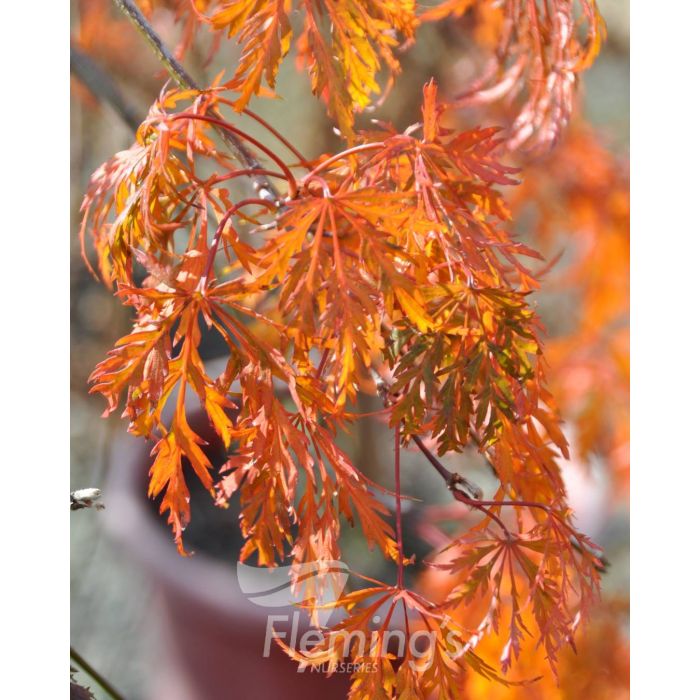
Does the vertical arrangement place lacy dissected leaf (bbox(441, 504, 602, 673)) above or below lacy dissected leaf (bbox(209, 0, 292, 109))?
below

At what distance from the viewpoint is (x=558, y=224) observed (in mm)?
941

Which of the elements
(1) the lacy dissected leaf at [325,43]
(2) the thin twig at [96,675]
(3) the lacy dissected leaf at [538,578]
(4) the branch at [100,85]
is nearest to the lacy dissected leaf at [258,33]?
(1) the lacy dissected leaf at [325,43]

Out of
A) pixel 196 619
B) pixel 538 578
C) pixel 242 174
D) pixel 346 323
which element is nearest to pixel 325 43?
pixel 242 174

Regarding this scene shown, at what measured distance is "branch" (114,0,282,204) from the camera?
2.38 feet

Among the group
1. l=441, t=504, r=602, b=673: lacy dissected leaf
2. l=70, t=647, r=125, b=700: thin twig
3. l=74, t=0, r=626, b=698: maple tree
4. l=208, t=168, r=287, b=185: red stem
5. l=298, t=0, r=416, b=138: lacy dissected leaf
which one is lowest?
l=70, t=647, r=125, b=700: thin twig

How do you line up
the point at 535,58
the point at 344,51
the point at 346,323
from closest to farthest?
the point at 346,323 → the point at 344,51 → the point at 535,58

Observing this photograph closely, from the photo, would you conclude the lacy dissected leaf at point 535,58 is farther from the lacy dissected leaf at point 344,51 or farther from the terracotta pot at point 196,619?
the terracotta pot at point 196,619

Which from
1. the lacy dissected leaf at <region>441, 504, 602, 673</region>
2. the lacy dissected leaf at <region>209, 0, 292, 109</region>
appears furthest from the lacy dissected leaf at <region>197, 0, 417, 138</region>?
the lacy dissected leaf at <region>441, 504, 602, 673</region>

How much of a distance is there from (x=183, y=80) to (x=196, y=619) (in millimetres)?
575

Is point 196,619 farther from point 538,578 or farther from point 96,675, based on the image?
point 538,578

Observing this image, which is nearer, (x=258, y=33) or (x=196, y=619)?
(x=258, y=33)

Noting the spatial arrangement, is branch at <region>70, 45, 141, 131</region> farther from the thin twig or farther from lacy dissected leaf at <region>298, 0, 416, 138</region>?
the thin twig

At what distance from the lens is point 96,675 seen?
0.87m

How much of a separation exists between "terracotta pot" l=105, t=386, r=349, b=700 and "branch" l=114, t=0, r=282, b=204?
0.37 metres
